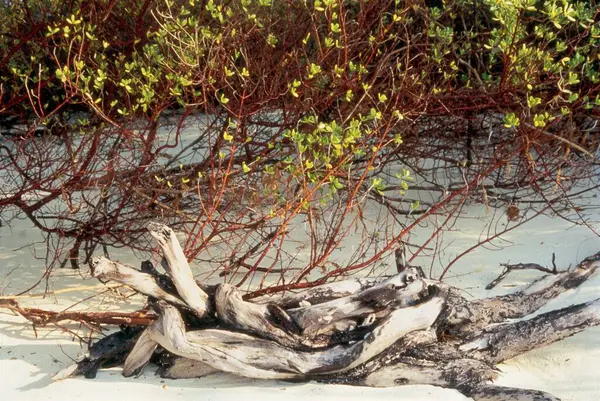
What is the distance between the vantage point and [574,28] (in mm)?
5113

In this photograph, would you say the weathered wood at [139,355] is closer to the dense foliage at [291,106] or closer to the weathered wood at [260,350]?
the weathered wood at [260,350]

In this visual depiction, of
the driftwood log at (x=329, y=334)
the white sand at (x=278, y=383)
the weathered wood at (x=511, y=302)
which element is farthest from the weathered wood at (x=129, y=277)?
the weathered wood at (x=511, y=302)

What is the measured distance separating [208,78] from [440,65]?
1.57 metres

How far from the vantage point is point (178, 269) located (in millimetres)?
3293

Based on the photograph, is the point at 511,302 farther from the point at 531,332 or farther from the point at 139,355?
the point at 139,355

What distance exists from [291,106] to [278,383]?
6.09 feet

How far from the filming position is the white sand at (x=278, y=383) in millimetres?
3105

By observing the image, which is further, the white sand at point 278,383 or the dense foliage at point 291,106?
the dense foliage at point 291,106

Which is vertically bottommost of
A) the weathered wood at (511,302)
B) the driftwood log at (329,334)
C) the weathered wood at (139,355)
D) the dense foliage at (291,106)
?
the weathered wood at (139,355)

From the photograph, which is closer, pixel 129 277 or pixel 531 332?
pixel 129 277

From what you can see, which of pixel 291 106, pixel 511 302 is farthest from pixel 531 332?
pixel 291 106

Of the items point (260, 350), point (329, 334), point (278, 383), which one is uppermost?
point (329, 334)

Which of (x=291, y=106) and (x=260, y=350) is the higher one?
(x=291, y=106)

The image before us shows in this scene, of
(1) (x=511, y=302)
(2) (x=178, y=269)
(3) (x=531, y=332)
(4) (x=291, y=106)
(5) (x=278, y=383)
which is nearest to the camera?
(5) (x=278, y=383)
